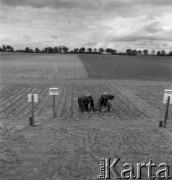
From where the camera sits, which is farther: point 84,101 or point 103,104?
point 103,104

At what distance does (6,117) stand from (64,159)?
14.5ft

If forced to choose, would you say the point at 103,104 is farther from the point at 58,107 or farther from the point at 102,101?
the point at 58,107

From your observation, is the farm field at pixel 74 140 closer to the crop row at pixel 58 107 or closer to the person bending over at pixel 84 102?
the crop row at pixel 58 107

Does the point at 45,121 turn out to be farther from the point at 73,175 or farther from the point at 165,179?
the point at 165,179

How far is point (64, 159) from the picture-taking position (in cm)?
528

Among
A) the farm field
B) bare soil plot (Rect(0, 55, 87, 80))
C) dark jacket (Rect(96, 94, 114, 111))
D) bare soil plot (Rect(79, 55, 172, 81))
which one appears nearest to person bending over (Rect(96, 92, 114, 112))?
dark jacket (Rect(96, 94, 114, 111))

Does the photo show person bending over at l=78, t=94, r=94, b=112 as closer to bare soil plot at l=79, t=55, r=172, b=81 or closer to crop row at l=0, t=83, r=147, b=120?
crop row at l=0, t=83, r=147, b=120

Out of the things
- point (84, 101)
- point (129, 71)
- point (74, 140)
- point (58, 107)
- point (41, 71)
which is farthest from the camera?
point (129, 71)

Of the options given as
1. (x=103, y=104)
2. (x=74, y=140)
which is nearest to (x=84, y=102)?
(x=103, y=104)

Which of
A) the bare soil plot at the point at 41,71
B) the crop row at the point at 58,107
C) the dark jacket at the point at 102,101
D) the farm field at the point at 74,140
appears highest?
the dark jacket at the point at 102,101

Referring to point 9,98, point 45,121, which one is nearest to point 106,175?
point 45,121

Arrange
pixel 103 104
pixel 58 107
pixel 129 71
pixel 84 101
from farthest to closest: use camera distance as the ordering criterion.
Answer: pixel 129 71 → pixel 58 107 → pixel 103 104 → pixel 84 101

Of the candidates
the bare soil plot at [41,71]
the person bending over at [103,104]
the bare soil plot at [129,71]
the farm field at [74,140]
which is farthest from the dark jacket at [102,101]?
the bare soil plot at [129,71]

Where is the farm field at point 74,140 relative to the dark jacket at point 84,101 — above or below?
below
